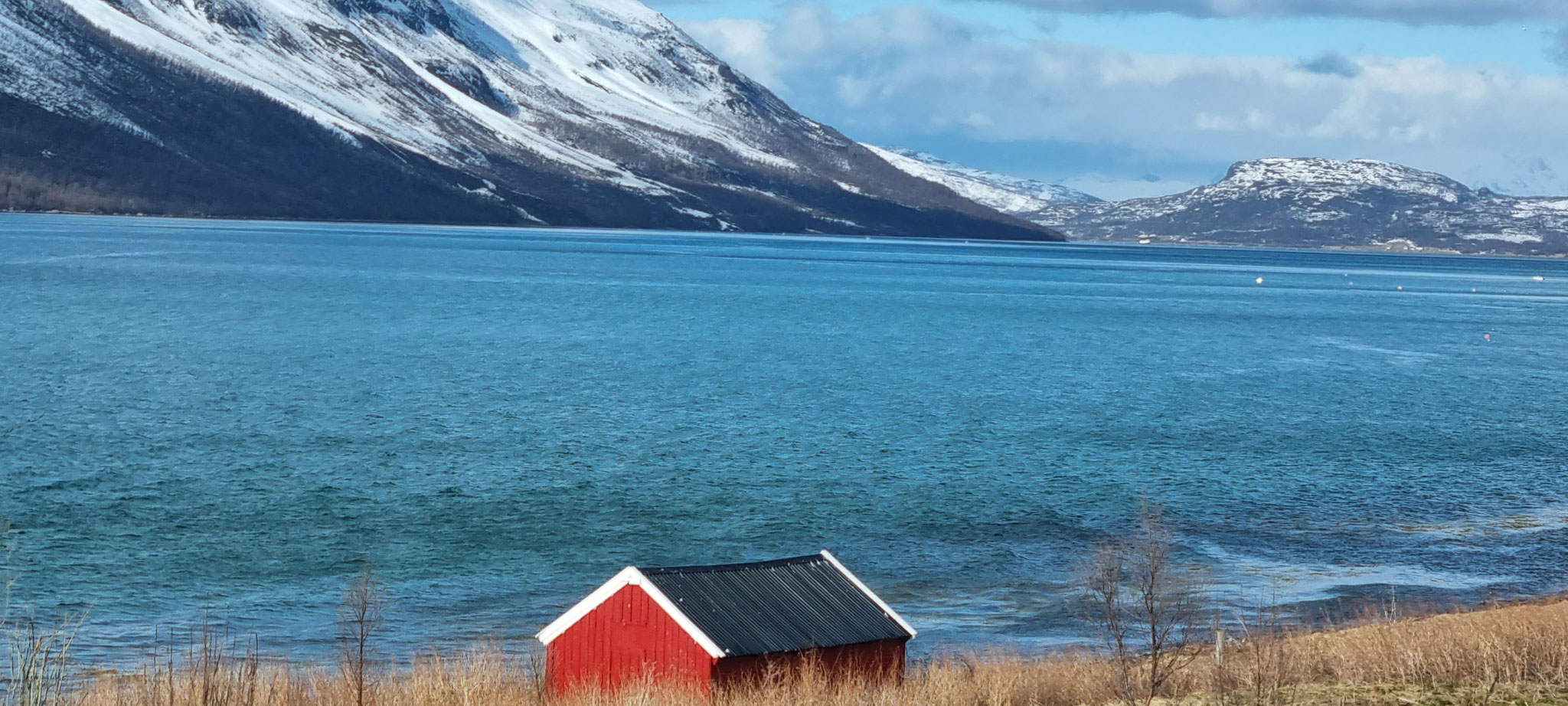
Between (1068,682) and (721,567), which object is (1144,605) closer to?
(1068,682)

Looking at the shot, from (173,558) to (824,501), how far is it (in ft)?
43.9

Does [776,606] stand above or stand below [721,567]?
below

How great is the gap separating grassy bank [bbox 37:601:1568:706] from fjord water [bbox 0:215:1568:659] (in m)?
3.33

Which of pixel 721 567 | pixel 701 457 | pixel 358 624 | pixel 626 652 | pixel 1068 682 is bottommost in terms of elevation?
pixel 701 457

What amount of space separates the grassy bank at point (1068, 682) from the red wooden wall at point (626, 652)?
36cm

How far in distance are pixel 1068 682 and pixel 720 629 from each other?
4043 millimetres

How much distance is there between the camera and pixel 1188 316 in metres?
107

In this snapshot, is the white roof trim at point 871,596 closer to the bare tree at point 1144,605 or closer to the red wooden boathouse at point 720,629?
the red wooden boathouse at point 720,629

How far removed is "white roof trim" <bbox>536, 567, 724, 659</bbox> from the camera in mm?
15008

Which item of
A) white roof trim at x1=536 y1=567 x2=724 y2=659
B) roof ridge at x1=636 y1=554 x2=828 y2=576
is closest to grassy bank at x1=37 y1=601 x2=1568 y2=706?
white roof trim at x1=536 y1=567 x2=724 y2=659

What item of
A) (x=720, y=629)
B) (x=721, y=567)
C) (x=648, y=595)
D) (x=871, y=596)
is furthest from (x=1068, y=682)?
(x=648, y=595)

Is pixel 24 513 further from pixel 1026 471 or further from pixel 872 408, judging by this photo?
pixel 872 408

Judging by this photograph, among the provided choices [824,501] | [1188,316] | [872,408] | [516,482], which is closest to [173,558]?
[516,482]

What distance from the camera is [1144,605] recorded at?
24000 millimetres
